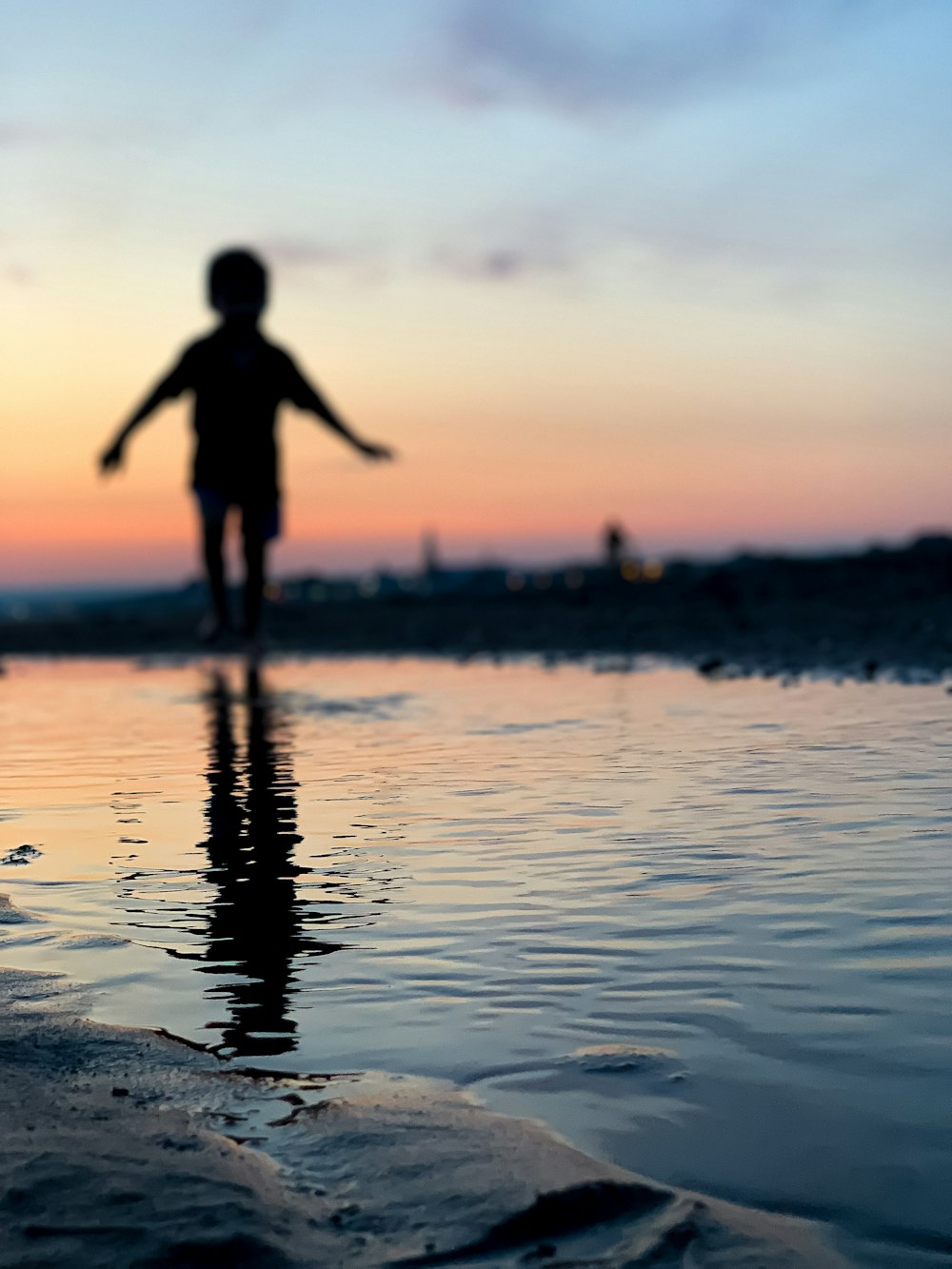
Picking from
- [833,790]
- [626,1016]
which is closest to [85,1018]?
[626,1016]

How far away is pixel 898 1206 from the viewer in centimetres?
202

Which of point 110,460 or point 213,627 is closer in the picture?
point 110,460

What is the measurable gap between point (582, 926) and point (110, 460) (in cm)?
723

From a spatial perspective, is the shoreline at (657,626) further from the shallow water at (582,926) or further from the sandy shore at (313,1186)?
the sandy shore at (313,1186)

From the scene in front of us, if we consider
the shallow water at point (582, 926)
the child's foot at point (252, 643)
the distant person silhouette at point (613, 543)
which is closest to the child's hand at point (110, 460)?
the child's foot at point (252, 643)

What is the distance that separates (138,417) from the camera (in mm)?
10000

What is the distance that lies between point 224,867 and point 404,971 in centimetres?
143

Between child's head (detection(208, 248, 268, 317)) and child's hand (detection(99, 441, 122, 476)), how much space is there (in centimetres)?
115

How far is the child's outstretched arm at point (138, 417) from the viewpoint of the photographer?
32.7 feet

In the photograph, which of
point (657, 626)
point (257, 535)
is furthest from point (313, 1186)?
point (657, 626)

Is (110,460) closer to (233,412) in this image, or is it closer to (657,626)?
(233,412)

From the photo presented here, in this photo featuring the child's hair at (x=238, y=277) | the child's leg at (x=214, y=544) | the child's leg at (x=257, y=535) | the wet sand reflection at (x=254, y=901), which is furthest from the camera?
the child's leg at (x=257, y=535)

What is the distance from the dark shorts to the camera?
9.81m

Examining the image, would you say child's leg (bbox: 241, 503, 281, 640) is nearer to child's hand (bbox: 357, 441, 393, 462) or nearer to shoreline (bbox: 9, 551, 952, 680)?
child's hand (bbox: 357, 441, 393, 462)
